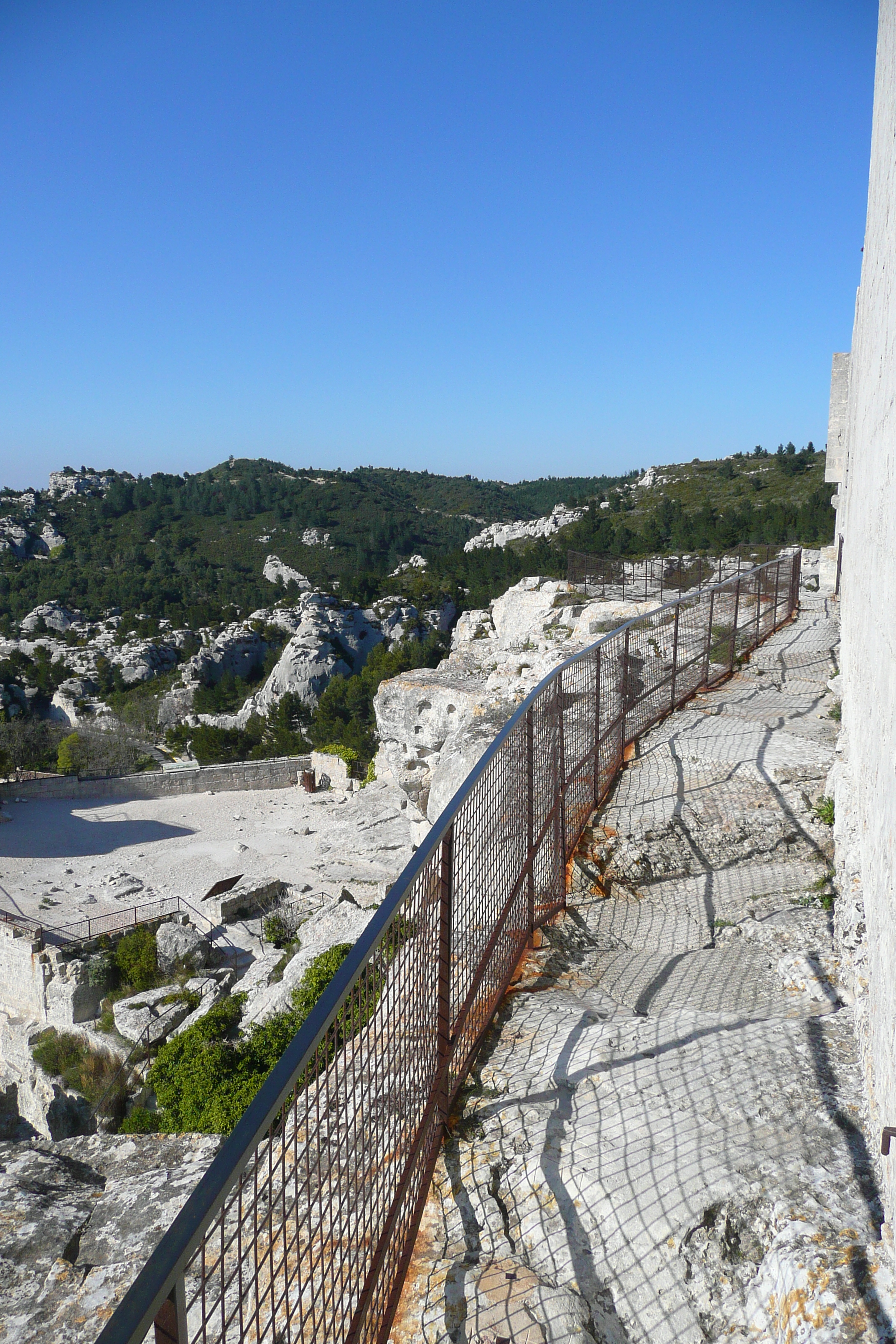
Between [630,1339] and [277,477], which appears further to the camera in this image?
[277,477]

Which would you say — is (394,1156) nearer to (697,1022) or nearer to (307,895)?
(697,1022)

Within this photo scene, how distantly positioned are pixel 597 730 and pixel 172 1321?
5.11 metres

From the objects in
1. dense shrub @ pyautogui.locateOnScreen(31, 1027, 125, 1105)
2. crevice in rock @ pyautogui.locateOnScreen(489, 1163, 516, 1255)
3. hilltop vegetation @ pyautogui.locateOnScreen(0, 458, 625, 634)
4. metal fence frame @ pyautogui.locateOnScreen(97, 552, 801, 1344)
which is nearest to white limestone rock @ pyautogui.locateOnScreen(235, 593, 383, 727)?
hilltop vegetation @ pyautogui.locateOnScreen(0, 458, 625, 634)

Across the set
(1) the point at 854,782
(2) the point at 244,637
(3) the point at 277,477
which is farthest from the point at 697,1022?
(3) the point at 277,477

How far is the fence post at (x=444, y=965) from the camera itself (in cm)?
263

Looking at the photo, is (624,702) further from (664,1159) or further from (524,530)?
(524,530)

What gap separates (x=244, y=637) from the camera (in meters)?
62.7

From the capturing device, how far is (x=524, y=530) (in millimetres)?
82688

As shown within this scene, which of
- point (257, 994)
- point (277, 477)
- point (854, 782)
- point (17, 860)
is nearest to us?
→ point (854, 782)

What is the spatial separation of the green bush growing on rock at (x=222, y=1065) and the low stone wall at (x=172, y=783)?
857 inches

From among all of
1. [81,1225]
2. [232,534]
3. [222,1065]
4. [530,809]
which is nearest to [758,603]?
[530,809]

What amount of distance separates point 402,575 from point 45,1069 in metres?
59.1

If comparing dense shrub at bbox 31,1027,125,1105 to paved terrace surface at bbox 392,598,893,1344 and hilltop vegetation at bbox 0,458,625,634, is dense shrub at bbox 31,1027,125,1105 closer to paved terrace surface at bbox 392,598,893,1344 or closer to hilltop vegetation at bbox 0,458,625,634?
paved terrace surface at bbox 392,598,893,1344

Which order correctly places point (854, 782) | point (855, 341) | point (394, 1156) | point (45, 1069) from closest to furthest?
point (394, 1156)
point (854, 782)
point (855, 341)
point (45, 1069)
